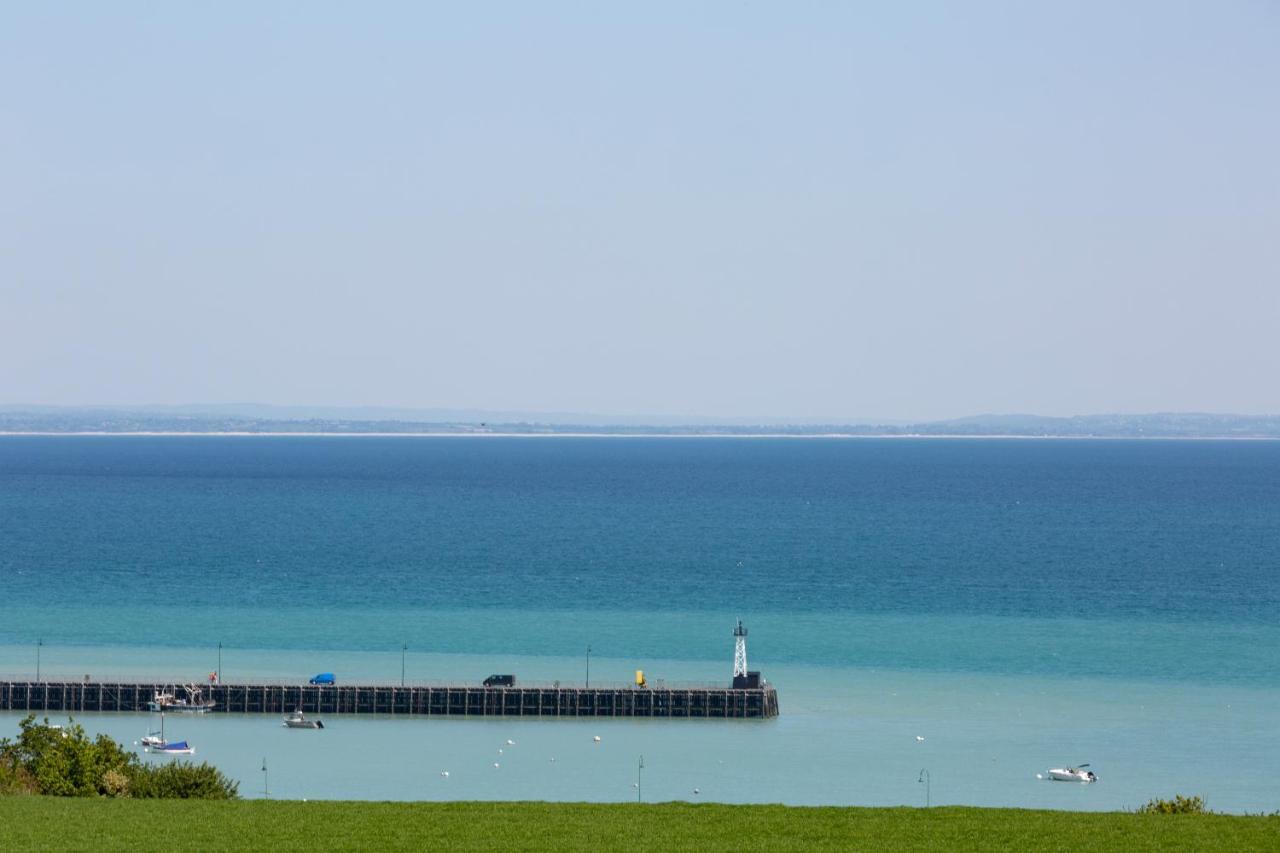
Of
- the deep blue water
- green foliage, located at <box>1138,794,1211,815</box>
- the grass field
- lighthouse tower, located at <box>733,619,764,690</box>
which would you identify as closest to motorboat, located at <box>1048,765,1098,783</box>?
lighthouse tower, located at <box>733,619,764,690</box>

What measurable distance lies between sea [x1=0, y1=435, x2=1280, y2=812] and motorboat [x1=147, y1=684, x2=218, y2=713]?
0.81m

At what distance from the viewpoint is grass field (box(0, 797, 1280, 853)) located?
2522cm

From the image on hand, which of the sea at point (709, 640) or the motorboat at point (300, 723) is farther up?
the sea at point (709, 640)

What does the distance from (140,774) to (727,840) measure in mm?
12489

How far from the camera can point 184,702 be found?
55.3 meters

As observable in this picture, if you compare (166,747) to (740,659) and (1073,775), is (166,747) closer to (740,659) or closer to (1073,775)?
(740,659)

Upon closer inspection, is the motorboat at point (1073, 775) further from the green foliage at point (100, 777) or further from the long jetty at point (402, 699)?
the green foliage at point (100, 777)

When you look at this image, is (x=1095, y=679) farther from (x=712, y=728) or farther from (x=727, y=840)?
(x=727, y=840)

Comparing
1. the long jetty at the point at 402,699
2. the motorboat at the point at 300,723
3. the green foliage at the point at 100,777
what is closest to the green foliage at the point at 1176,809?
the green foliage at the point at 100,777

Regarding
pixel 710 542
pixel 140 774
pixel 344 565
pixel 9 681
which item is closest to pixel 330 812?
pixel 140 774

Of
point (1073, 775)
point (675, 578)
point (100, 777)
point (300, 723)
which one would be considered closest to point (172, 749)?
point (300, 723)

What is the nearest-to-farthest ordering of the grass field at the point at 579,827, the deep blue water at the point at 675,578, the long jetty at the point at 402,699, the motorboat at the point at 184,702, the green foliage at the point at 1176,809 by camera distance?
the grass field at the point at 579,827
the green foliage at the point at 1176,809
the motorboat at the point at 184,702
the long jetty at the point at 402,699
the deep blue water at the point at 675,578

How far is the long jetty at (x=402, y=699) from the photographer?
55594 mm

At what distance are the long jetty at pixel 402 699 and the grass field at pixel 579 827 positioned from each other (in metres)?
26.8
